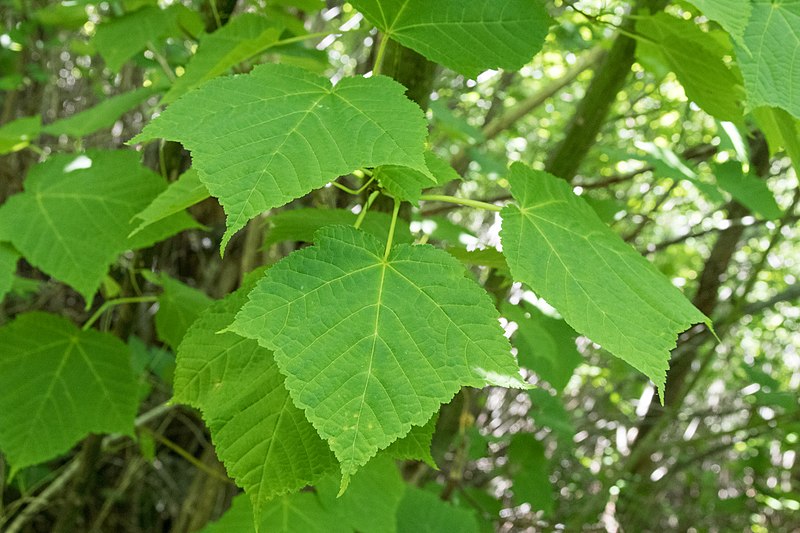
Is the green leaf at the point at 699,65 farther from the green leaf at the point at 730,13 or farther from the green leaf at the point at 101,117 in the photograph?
the green leaf at the point at 101,117

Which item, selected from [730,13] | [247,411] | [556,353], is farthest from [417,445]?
[556,353]

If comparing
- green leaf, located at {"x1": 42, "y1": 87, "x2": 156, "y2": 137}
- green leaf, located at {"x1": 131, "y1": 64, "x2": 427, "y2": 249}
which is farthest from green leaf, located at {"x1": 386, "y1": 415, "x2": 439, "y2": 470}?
green leaf, located at {"x1": 42, "y1": 87, "x2": 156, "y2": 137}

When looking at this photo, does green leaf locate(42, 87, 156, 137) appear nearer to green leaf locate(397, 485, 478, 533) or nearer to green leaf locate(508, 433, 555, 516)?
green leaf locate(397, 485, 478, 533)

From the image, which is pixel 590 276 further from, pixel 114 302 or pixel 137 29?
pixel 137 29

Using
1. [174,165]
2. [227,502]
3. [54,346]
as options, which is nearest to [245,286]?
[174,165]

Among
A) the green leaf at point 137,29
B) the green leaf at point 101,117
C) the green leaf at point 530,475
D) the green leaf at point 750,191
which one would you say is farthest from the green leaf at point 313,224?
the green leaf at point 530,475

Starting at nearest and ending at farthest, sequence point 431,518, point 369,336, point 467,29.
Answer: point 369,336, point 467,29, point 431,518
